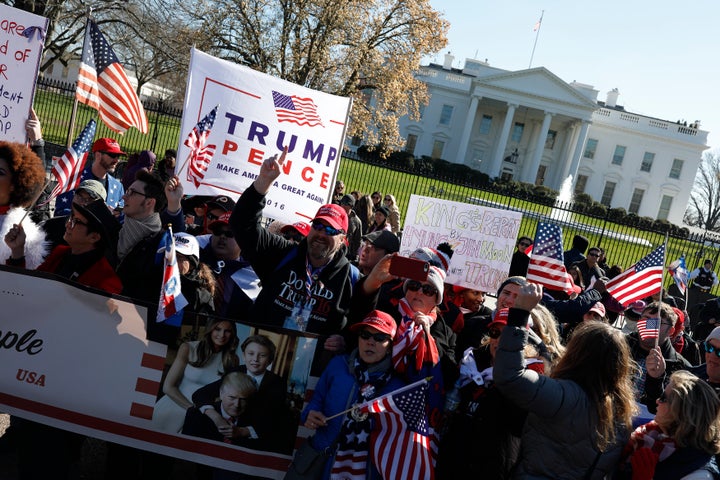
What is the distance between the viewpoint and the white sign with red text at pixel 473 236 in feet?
23.6

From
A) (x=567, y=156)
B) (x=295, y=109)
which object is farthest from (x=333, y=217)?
(x=567, y=156)

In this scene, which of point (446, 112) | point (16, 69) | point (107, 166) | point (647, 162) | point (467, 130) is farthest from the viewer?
point (647, 162)

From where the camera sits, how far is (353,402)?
3.47 m

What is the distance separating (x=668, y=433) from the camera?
3168 mm

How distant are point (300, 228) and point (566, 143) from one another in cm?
6985

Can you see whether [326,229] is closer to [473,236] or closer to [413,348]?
[413,348]

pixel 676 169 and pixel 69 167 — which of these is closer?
pixel 69 167

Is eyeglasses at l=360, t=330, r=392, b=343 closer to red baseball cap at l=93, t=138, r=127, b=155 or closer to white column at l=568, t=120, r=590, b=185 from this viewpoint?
red baseball cap at l=93, t=138, r=127, b=155

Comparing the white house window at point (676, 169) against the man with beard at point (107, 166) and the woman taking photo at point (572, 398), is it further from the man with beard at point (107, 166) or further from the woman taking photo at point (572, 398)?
the woman taking photo at point (572, 398)

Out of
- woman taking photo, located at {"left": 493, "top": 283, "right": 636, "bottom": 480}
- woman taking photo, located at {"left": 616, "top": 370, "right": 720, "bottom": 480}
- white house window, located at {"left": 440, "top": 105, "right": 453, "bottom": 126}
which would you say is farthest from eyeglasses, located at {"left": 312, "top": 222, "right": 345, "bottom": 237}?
white house window, located at {"left": 440, "top": 105, "right": 453, "bottom": 126}

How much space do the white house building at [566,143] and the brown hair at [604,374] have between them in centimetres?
6626

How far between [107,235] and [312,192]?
2.20m

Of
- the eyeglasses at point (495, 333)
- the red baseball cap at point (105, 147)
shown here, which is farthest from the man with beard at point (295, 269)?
the red baseball cap at point (105, 147)

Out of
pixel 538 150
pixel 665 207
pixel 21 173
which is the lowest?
pixel 21 173
